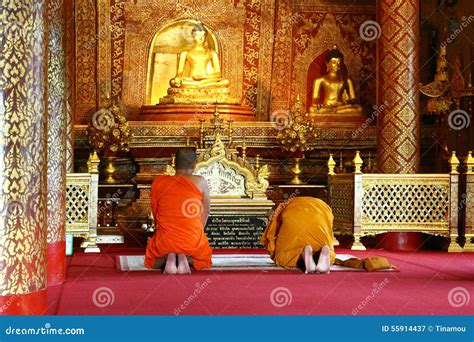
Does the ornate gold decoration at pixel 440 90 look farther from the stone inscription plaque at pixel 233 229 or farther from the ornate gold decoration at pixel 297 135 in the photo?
the stone inscription plaque at pixel 233 229

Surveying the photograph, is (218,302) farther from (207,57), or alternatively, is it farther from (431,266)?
(207,57)

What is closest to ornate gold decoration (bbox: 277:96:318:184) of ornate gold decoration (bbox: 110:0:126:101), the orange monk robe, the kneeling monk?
ornate gold decoration (bbox: 110:0:126:101)

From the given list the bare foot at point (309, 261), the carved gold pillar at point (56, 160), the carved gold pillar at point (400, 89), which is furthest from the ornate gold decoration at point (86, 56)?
the bare foot at point (309, 261)

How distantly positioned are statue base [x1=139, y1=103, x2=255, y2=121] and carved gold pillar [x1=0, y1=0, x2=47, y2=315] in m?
9.43

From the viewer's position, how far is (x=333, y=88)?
15.8 meters

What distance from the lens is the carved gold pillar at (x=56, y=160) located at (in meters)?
8.25

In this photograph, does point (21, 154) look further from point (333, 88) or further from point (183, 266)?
point (333, 88)

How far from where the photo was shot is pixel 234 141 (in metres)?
14.5

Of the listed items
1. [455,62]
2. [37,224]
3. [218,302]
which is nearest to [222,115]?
Result: [455,62]

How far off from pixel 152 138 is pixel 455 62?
4274 mm

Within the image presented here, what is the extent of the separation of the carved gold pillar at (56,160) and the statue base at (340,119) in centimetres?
695

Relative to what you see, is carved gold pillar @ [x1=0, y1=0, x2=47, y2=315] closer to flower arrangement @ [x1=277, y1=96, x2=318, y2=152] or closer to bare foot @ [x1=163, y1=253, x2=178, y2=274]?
bare foot @ [x1=163, y1=253, x2=178, y2=274]

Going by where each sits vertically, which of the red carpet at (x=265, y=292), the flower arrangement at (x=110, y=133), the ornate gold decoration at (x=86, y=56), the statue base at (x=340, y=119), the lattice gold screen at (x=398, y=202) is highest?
the ornate gold decoration at (x=86, y=56)

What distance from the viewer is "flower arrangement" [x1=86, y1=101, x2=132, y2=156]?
13.9m
